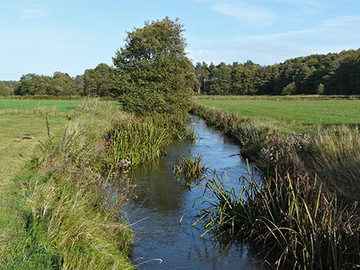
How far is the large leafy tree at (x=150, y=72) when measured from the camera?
22.8 metres

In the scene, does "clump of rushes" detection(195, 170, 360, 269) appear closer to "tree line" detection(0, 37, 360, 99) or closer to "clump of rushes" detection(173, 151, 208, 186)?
"clump of rushes" detection(173, 151, 208, 186)

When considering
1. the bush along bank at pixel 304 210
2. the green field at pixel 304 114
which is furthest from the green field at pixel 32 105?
the bush along bank at pixel 304 210

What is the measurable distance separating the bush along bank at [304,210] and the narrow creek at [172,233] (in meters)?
0.42

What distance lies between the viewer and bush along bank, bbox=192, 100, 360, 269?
4977 mm

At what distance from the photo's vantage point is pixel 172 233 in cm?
716

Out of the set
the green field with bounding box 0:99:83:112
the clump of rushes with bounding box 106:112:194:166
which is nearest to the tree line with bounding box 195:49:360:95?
the green field with bounding box 0:99:83:112

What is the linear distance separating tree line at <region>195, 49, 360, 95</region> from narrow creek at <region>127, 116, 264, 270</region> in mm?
73741

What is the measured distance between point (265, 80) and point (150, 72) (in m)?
104

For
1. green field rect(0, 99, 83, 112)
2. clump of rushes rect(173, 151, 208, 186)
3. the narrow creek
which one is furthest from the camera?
green field rect(0, 99, 83, 112)

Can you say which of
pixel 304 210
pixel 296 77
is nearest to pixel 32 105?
pixel 304 210

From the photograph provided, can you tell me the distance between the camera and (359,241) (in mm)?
4867

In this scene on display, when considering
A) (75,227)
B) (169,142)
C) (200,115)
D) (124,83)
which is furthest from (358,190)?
(200,115)

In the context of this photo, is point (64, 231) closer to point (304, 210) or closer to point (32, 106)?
point (304, 210)

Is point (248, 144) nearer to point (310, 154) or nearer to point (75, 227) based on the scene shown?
point (310, 154)
